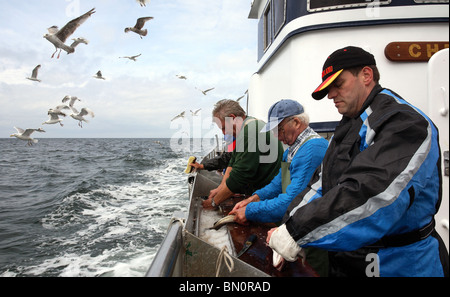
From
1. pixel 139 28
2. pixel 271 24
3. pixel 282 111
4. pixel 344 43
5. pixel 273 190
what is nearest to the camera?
pixel 282 111

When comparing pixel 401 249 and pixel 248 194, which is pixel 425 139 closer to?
pixel 401 249

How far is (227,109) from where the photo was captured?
372cm

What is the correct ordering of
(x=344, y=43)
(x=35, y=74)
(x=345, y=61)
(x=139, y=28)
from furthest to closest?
1. (x=35, y=74)
2. (x=139, y=28)
3. (x=344, y=43)
4. (x=345, y=61)

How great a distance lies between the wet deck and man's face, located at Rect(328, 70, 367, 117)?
1.01 m

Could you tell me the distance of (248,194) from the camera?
3777mm

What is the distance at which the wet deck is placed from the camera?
1751 millimetres

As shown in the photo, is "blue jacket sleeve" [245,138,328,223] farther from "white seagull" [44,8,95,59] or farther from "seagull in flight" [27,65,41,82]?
"seagull in flight" [27,65,41,82]

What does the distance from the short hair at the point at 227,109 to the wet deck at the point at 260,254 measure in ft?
5.21

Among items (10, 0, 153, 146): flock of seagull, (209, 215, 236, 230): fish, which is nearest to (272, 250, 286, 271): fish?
(209, 215, 236, 230): fish

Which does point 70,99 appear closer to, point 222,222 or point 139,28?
point 139,28

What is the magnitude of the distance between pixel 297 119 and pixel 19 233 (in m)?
8.10

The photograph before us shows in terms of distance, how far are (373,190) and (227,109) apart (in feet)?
8.96

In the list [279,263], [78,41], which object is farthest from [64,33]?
[279,263]
